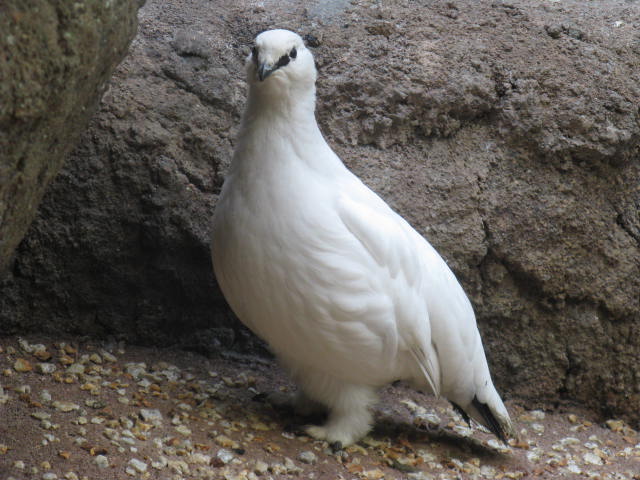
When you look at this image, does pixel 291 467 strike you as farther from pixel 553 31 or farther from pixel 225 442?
pixel 553 31

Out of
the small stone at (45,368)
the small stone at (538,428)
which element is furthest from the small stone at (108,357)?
the small stone at (538,428)

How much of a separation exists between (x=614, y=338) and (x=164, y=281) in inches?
84.4

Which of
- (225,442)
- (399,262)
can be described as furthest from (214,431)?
(399,262)

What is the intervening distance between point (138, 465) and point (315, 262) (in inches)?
35.5

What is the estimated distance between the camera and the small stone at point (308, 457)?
10.9ft

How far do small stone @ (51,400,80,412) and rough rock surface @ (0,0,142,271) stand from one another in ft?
2.66

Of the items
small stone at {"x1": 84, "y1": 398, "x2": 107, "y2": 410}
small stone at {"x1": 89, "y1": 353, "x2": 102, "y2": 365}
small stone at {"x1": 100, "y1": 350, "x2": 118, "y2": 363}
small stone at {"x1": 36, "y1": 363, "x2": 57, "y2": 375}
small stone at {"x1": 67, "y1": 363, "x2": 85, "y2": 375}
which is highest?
small stone at {"x1": 100, "y1": 350, "x2": 118, "y2": 363}

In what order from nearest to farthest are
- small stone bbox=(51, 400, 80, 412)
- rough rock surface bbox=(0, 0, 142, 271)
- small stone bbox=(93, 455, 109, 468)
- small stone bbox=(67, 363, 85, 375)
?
rough rock surface bbox=(0, 0, 142, 271) < small stone bbox=(93, 455, 109, 468) < small stone bbox=(51, 400, 80, 412) < small stone bbox=(67, 363, 85, 375)

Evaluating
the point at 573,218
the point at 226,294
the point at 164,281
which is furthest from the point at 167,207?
the point at 573,218

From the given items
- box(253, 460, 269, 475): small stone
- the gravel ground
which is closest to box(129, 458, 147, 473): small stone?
the gravel ground

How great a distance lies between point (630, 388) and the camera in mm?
4266

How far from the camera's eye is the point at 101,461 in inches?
114

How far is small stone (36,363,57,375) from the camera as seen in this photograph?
3521 millimetres

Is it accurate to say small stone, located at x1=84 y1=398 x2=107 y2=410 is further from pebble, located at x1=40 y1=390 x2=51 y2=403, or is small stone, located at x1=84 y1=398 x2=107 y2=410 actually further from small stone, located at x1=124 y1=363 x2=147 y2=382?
small stone, located at x1=124 y1=363 x2=147 y2=382
